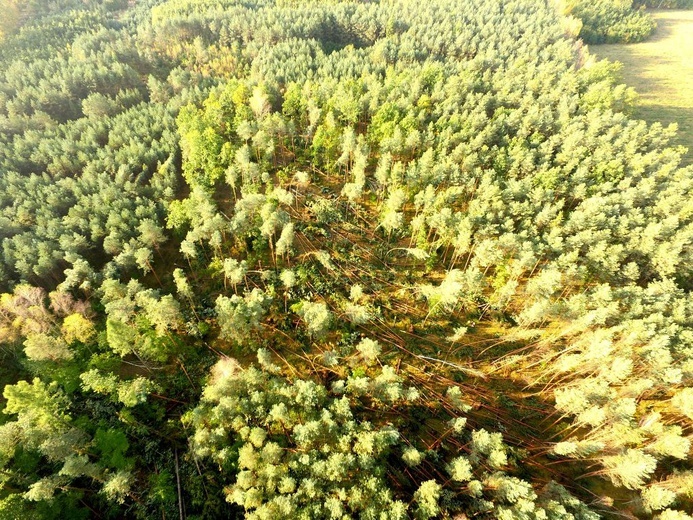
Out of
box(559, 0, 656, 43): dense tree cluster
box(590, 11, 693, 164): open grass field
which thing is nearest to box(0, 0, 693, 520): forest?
box(590, 11, 693, 164): open grass field

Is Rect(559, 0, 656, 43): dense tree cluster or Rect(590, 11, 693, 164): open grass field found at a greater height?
Rect(559, 0, 656, 43): dense tree cluster

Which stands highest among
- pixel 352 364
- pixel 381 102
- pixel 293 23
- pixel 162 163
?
pixel 293 23

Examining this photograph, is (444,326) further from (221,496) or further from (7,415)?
(7,415)

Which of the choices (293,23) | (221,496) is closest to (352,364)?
(221,496)

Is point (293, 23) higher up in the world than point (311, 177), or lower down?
higher up

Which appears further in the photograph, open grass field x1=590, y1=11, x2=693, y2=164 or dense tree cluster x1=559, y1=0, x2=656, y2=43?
dense tree cluster x1=559, y1=0, x2=656, y2=43

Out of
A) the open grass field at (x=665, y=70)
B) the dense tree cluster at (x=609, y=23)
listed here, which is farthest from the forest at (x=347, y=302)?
the dense tree cluster at (x=609, y=23)

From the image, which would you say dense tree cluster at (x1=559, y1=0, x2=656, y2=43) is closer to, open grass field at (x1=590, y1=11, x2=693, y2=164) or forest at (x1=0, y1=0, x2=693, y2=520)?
open grass field at (x1=590, y1=11, x2=693, y2=164)

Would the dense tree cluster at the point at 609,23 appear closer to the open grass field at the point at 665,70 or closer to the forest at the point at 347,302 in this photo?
the open grass field at the point at 665,70
